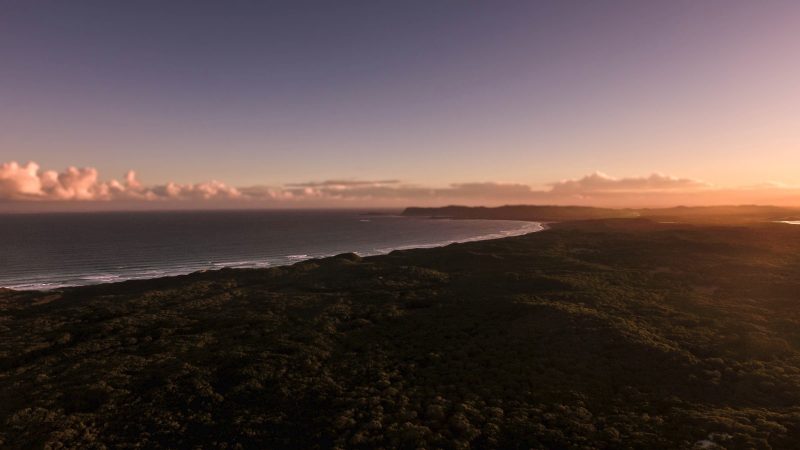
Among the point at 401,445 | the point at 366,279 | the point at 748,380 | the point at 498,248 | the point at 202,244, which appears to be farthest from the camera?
the point at 202,244

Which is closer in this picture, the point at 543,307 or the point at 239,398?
the point at 239,398

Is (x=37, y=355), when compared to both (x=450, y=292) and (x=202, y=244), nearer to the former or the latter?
(x=450, y=292)

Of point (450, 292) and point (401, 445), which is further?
point (450, 292)

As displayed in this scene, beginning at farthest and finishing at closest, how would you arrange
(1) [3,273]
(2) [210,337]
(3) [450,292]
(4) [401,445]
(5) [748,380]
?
(1) [3,273] → (3) [450,292] → (2) [210,337] → (5) [748,380] → (4) [401,445]

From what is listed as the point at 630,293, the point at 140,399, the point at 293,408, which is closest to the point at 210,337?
the point at 140,399

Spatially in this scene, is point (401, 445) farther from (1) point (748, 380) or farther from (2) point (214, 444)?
(1) point (748, 380)

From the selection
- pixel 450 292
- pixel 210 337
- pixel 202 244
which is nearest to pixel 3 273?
pixel 202 244
